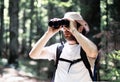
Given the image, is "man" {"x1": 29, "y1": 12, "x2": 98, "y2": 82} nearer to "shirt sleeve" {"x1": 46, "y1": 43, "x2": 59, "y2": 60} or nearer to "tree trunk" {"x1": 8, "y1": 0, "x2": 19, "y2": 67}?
"shirt sleeve" {"x1": 46, "y1": 43, "x2": 59, "y2": 60}

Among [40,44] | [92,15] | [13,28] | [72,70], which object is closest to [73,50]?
[72,70]

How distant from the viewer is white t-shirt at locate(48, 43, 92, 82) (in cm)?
351

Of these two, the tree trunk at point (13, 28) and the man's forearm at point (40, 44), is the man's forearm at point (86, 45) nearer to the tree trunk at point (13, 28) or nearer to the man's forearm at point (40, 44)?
the man's forearm at point (40, 44)

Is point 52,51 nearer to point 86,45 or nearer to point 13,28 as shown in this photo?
point 86,45

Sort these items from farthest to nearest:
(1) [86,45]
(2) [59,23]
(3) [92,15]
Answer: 1. (3) [92,15]
2. (2) [59,23]
3. (1) [86,45]

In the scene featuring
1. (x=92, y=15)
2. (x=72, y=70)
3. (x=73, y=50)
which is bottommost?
(x=92, y=15)

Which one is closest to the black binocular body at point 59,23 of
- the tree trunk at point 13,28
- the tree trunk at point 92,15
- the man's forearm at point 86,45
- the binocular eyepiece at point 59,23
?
the binocular eyepiece at point 59,23

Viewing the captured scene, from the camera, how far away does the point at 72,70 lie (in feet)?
11.6

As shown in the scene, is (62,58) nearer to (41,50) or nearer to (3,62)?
(41,50)

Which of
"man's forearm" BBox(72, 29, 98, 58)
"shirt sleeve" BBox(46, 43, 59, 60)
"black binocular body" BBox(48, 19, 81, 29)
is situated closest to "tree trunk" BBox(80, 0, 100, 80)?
"shirt sleeve" BBox(46, 43, 59, 60)

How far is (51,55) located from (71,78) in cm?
41

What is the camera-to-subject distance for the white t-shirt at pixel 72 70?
11.5ft

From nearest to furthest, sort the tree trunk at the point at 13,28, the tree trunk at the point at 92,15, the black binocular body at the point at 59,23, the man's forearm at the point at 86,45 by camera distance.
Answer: the man's forearm at the point at 86,45
the black binocular body at the point at 59,23
the tree trunk at the point at 92,15
the tree trunk at the point at 13,28

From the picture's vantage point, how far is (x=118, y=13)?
29.8ft
